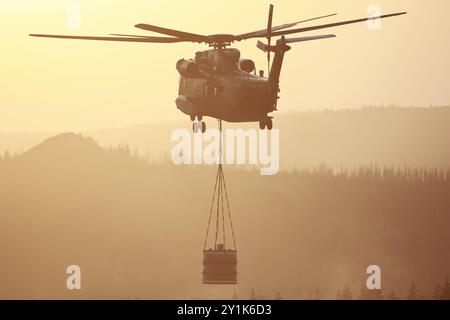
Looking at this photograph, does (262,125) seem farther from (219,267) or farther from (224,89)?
(219,267)

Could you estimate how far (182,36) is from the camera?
2041 inches

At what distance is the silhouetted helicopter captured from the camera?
53656mm

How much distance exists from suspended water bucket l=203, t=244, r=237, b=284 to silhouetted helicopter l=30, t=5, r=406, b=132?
24.7 ft

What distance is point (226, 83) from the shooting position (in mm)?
55219

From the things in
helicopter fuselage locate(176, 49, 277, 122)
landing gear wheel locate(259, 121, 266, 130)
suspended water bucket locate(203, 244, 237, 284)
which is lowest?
suspended water bucket locate(203, 244, 237, 284)

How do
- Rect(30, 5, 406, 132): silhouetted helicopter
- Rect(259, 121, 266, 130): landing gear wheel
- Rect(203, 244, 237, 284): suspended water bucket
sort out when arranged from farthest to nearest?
Rect(203, 244, 237, 284): suspended water bucket, Rect(30, 5, 406, 132): silhouetted helicopter, Rect(259, 121, 266, 130): landing gear wheel

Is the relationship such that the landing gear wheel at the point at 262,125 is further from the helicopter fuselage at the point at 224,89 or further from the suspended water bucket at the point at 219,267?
the suspended water bucket at the point at 219,267

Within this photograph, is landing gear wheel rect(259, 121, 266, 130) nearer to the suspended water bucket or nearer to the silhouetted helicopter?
the silhouetted helicopter

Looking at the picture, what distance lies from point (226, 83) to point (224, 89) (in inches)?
12.6

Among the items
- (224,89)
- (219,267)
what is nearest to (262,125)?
(224,89)

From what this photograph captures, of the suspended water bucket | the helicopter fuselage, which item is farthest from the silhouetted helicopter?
the suspended water bucket

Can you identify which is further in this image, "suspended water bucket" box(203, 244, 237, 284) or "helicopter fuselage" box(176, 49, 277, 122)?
"suspended water bucket" box(203, 244, 237, 284)
